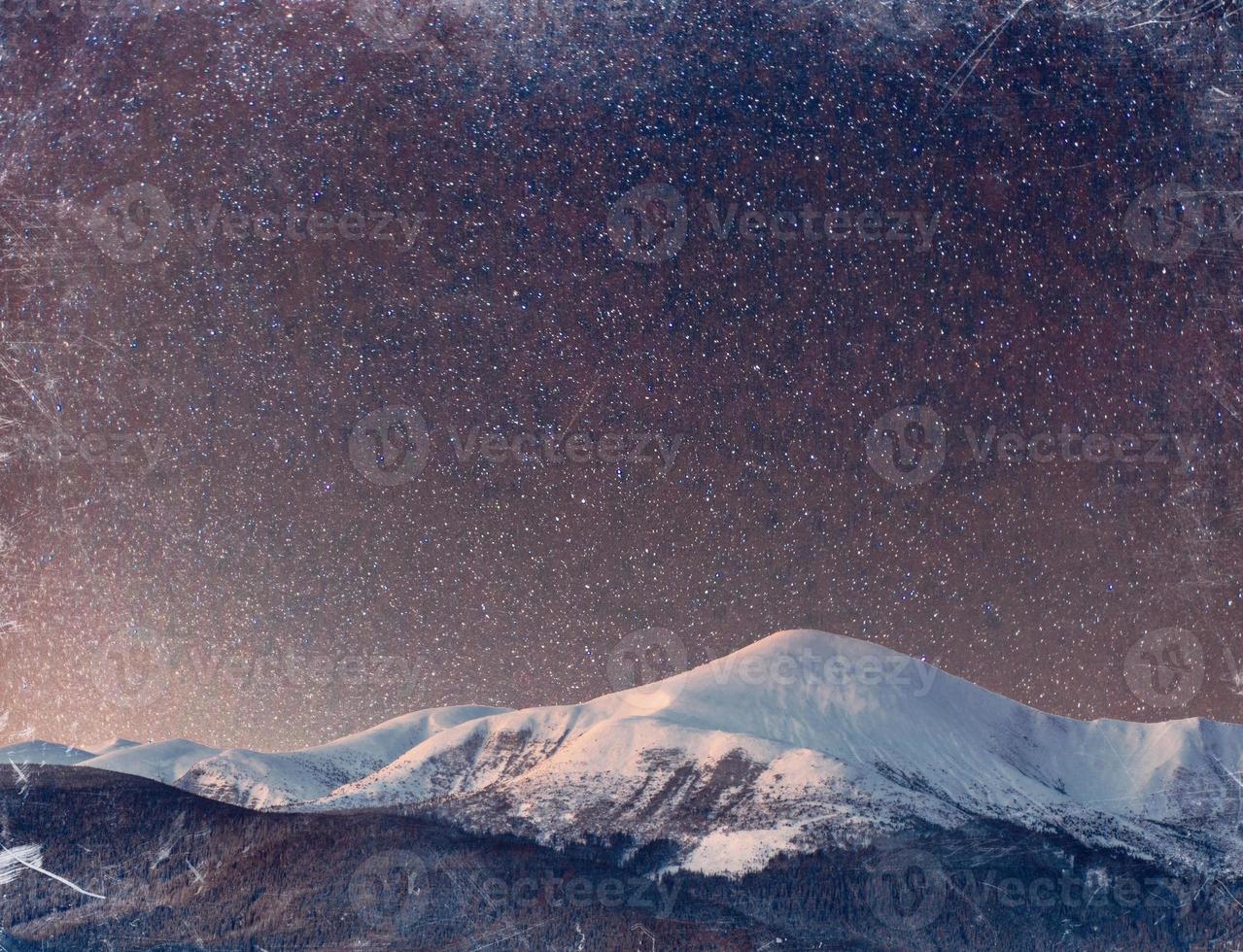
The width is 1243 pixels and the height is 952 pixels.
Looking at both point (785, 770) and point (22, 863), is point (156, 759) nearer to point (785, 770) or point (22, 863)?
point (22, 863)

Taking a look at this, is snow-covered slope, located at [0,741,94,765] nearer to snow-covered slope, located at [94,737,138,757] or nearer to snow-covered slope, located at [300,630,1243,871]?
snow-covered slope, located at [94,737,138,757]

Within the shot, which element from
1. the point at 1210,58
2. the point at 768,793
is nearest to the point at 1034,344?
the point at 1210,58

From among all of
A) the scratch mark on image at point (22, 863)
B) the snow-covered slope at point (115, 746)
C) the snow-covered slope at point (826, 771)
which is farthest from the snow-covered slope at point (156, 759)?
the snow-covered slope at point (826, 771)

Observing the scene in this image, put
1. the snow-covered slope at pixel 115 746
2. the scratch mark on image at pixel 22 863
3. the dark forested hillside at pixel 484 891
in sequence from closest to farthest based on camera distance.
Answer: the dark forested hillside at pixel 484 891 < the scratch mark on image at pixel 22 863 < the snow-covered slope at pixel 115 746

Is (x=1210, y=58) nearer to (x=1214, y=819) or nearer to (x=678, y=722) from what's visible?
(x=1214, y=819)

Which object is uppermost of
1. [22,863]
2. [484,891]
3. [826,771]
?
[826,771]

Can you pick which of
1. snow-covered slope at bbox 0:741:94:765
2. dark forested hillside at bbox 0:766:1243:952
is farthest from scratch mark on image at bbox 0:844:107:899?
snow-covered slope at bbox 0:741:94:765

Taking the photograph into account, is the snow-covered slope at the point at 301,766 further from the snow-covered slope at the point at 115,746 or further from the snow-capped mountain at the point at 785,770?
the snow-covered slope at the point at 115,746

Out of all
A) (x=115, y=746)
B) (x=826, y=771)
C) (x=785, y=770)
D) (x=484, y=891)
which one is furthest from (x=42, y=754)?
(x=826, y=771)
